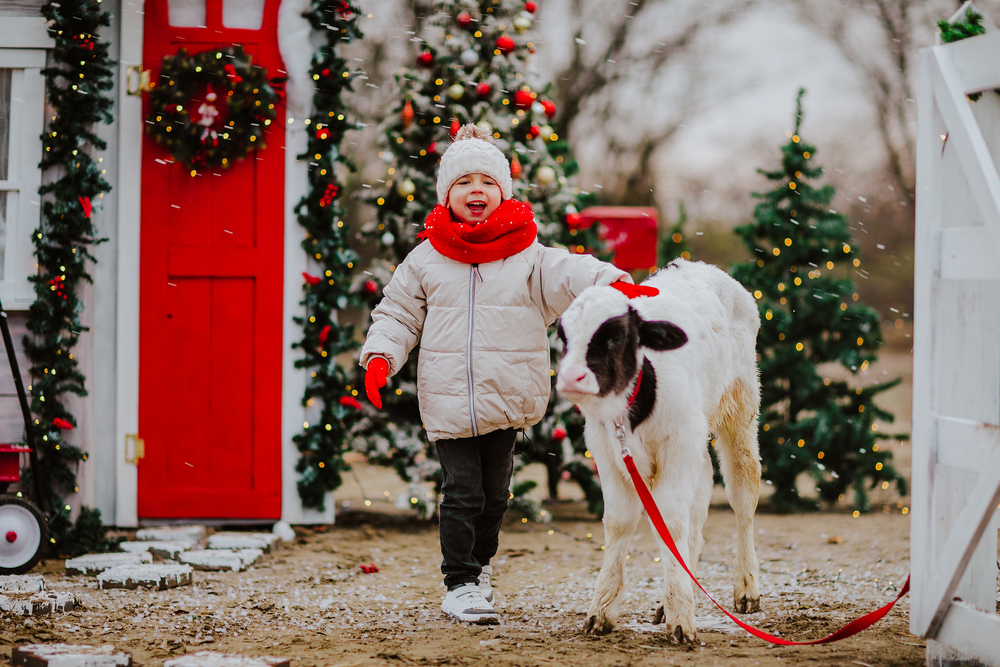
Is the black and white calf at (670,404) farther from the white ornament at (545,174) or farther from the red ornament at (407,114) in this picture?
the red ornament at (407,114)

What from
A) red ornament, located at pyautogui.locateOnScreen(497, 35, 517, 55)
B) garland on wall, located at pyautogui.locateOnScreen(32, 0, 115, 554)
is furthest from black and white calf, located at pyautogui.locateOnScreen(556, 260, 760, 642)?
garland on wall, located at pyautogui.locateOnScreen(32, 0, 115, 554)

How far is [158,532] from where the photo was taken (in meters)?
5.41

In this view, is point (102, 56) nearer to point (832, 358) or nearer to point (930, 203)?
point (930, 203)

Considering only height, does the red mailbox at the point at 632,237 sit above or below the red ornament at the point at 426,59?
below

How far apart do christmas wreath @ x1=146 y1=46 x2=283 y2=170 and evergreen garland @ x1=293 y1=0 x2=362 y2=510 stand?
372mm

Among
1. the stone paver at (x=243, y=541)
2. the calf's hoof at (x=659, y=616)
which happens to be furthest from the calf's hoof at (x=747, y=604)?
the stone paver at (x=243, y=541)

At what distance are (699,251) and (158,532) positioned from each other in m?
15.8

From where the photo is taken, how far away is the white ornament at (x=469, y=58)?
244 inches

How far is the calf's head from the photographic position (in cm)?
304

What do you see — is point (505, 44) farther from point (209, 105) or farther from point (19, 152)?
point (19, 152)

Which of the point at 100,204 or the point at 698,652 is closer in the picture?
the point at 698,652

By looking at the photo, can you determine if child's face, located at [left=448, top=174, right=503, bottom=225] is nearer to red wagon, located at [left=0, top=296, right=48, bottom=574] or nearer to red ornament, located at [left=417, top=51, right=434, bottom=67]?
red wagon, located at [left=0, top=296, right=48, bottom=574]

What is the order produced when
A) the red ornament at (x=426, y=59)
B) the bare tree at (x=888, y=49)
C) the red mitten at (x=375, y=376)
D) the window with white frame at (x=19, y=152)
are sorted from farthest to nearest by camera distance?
the bare tree at (x=888, y=49) → the red ornament at (x=426, y=59) → the window with white frame at (x=19, y=152) → the red mitten at (x=375, y=376)

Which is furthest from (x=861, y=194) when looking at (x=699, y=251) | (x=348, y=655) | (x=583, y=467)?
(x=348, y=655)
